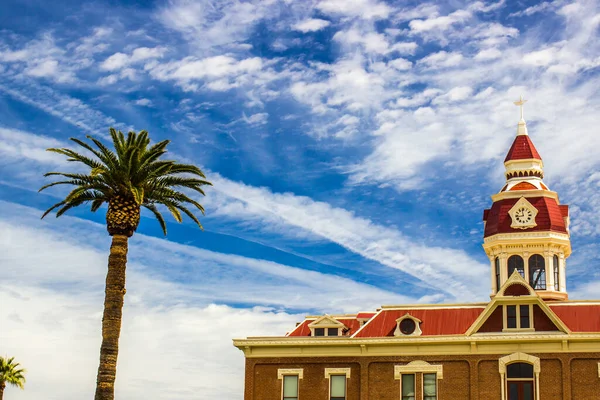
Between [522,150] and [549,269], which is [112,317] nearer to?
[549,269]

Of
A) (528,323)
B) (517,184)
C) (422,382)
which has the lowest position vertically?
(422,382)

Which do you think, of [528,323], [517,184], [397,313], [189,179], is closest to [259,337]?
[397,313]

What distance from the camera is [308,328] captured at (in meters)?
57.2

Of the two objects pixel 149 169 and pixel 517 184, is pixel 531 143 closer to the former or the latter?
pixel 517 184

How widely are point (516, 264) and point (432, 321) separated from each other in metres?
10.1

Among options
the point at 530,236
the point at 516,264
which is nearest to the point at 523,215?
the point at 530,236

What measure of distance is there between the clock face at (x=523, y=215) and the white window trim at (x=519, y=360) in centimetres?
1310

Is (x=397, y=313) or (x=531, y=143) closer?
(x=397, y=313)

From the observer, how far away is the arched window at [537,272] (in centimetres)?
Answer: 5984

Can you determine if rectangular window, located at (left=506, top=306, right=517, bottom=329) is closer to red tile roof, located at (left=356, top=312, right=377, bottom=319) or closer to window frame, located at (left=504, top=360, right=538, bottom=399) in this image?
window frame, located at (left=504, top=360, right=538, bottom=399)

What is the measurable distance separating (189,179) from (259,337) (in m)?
12.0

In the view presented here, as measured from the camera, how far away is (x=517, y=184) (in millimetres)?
63250

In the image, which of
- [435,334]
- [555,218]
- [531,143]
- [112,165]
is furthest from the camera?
[531,143]

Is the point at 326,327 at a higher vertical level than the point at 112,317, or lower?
higher
